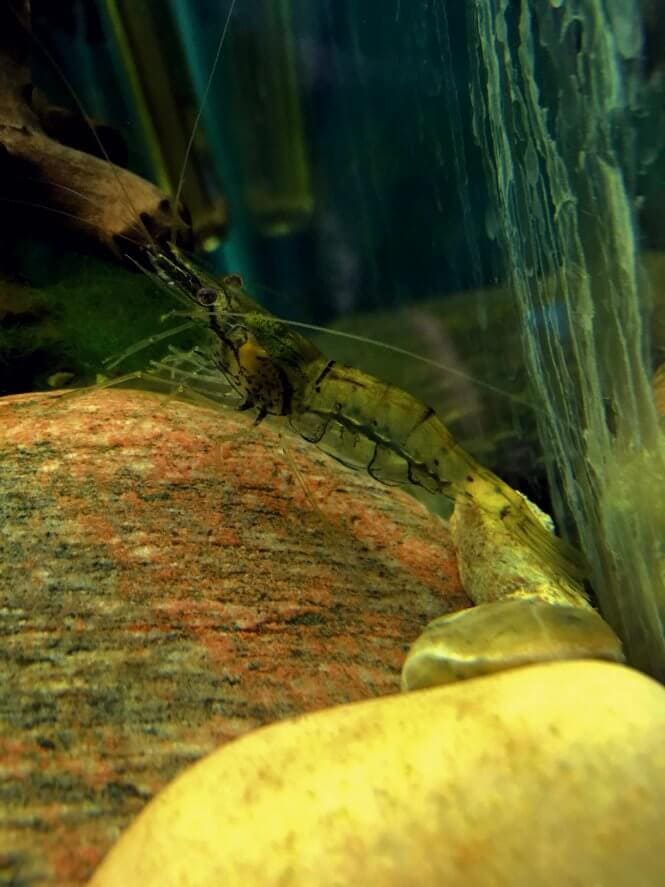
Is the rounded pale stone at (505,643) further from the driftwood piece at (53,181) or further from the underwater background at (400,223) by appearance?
the driftwood piece at (53,181)

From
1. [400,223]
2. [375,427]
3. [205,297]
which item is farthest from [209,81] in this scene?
[375,427]

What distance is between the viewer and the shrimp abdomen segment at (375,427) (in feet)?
9.64

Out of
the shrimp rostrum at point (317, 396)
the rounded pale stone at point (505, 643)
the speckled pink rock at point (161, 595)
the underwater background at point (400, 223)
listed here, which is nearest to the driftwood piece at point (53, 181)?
the underwater background at point (400, 223)

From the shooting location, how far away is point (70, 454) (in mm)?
2393

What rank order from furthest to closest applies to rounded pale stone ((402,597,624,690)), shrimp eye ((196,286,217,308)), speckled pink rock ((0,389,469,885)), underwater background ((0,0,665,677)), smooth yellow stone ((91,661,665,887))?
shrimp eye ((196,286,217,308)), underwater background ((0,0,665,677)), rounded pale stone ((402,597,624,690)), speckled pink rock ((0,389,469,885)), smooth yellow stone ((91,661,665,887))

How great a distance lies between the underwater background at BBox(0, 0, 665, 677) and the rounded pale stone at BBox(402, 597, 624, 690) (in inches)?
15.4

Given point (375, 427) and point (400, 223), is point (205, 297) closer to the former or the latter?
point (375, 427)

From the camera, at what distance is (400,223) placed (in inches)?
150

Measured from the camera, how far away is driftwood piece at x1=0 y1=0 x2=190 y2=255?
146 inches

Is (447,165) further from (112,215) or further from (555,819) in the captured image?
(555,819)

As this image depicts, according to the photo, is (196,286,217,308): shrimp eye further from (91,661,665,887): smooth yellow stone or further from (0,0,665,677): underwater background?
(91,661,665,887): smooth yellow stone

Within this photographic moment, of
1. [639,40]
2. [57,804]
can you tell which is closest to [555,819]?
[57,804]

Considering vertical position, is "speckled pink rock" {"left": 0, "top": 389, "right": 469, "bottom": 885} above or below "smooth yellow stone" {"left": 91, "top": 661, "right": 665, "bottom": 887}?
below

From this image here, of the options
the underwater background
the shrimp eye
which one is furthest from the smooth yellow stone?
the shrimp eye
